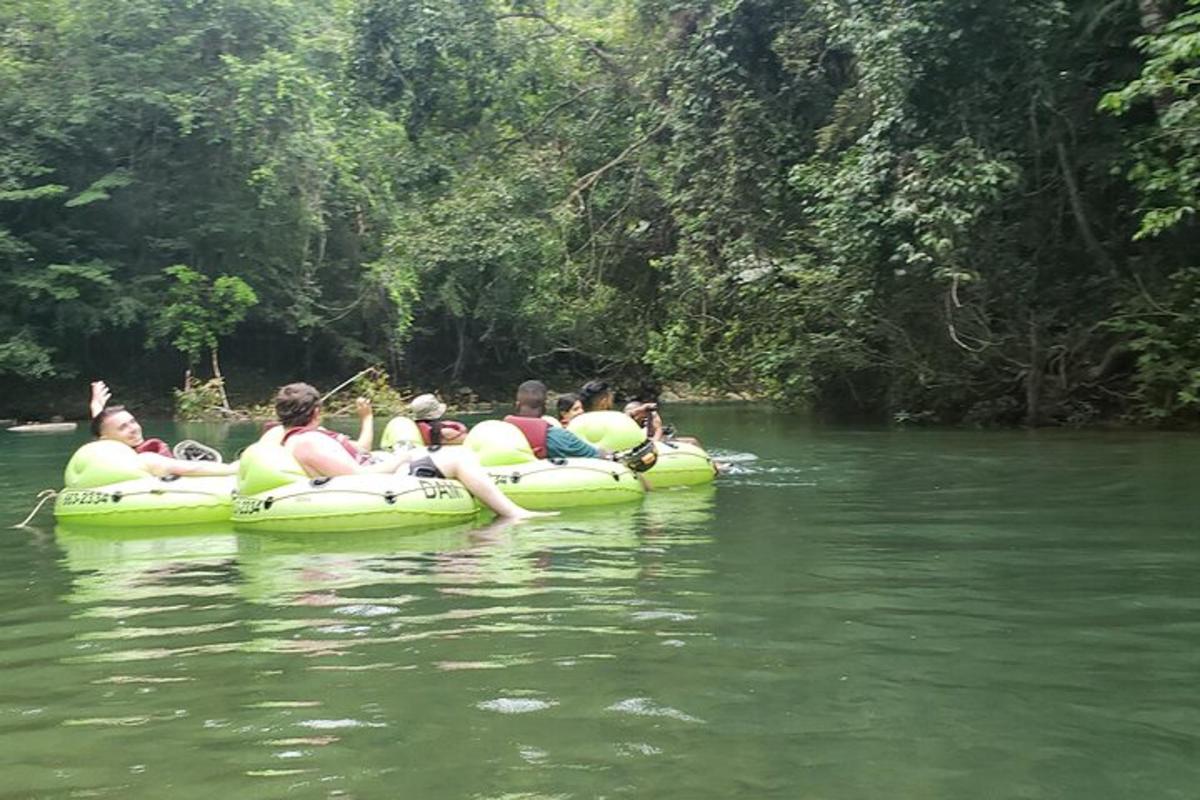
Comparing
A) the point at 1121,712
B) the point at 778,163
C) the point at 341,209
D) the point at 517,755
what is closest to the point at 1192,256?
the point at 778,163

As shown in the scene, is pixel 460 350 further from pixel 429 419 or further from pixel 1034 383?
pixel 429 419

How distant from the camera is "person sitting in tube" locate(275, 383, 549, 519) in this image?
7.52 meters

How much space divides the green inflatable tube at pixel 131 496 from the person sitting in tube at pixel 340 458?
688 mm

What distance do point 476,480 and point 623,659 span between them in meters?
3.92

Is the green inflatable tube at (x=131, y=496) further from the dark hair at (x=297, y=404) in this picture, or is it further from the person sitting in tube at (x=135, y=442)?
the dark hair at (x=297, y=404)

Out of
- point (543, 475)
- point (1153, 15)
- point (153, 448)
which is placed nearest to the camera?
point (543, 475)

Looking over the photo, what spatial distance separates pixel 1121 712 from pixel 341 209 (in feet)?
80.0

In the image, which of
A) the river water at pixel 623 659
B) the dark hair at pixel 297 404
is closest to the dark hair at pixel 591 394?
the river water at pixel 623 659

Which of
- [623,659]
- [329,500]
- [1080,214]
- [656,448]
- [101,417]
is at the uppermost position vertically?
[1080,214]

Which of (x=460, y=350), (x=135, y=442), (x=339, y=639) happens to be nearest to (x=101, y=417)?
(x=135, y=442)

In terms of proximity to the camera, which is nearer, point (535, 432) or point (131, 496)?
point (131, 496)

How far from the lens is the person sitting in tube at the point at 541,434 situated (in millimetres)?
8648

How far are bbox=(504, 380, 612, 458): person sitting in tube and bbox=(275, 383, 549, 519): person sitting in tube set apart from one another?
0.71 m

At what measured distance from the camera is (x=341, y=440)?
813 cm
